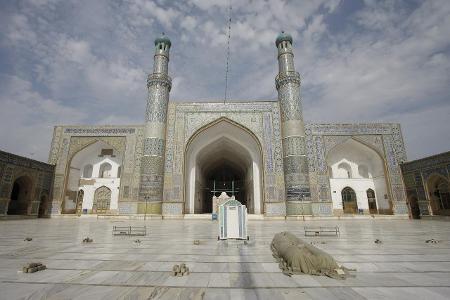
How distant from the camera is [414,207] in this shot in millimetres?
16922

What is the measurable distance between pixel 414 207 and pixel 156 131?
734 inches

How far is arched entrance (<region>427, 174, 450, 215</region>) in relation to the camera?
14969mm

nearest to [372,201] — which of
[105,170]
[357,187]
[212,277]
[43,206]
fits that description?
[357,187]

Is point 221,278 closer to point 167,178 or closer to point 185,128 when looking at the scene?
point 167,178

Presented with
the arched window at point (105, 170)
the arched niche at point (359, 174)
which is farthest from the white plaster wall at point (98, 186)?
the arched niche at point (359, 174)

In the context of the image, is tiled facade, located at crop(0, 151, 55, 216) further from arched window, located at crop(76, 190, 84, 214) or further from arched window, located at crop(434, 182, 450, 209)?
arched window, located at crop(434, 182, 450, 209)

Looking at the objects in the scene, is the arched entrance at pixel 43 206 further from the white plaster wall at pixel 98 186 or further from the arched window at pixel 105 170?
the arched window at pixel 105 170

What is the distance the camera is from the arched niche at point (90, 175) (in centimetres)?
1928

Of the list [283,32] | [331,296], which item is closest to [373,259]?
[331,296]

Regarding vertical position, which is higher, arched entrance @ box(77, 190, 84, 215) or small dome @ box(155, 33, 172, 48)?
small dome @ box(155, 33, 172, 48)

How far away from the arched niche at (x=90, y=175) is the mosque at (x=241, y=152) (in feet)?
0.26

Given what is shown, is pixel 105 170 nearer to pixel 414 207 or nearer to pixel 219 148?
pixel 219 148

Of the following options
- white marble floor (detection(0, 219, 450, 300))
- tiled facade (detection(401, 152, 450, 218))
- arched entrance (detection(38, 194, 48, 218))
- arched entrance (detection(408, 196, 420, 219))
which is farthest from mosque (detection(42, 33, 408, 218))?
white marble floor (detection(0, 219, 450, 300))

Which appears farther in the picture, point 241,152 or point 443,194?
point 241,152
